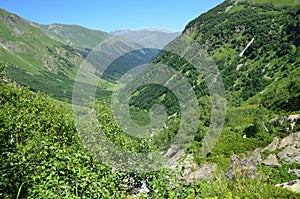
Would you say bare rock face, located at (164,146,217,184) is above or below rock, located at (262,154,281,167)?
above

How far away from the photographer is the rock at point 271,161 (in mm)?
52444

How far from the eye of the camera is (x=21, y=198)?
12.4 metres

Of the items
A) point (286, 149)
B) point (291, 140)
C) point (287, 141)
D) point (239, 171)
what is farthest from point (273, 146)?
point (239, 171)

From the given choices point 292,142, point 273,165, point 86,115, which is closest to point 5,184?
point 86,115

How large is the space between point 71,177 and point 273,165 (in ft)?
160

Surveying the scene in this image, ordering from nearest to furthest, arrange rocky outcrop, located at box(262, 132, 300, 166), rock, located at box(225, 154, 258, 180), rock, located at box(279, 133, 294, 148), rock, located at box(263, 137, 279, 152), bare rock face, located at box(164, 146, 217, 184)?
rock, located at box(225, 154, 258, 180) → bare rock face, located at box(164, 146, 217, 184) → rocky outcrop, located at box(262, 132, 300, 166) → rock, located at box(279, 133, 294, 148) → rock, located at box(263, 137, 279, 152)

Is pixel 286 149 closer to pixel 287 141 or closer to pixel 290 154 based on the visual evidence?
pixel 290 154

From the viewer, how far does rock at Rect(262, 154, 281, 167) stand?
2065 inches

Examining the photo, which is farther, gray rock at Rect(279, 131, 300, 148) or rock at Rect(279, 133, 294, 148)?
rock at Rect(279, 133, 294, 148)

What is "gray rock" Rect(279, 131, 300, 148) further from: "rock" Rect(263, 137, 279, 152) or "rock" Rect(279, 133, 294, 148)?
"rock" Rect(263, 137, 279, 152)

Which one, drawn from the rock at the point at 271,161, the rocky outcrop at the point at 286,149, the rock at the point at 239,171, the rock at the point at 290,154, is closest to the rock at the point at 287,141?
the rocky outcrop at the point at 286,149

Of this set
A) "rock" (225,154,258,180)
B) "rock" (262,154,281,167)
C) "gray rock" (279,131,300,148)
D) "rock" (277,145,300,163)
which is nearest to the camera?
"rock" (225,154,258,180)

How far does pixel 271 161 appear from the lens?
5484 cm

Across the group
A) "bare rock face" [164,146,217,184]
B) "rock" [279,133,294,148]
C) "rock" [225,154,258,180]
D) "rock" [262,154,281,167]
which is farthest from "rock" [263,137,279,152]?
"rock" [225,154,258,180]
